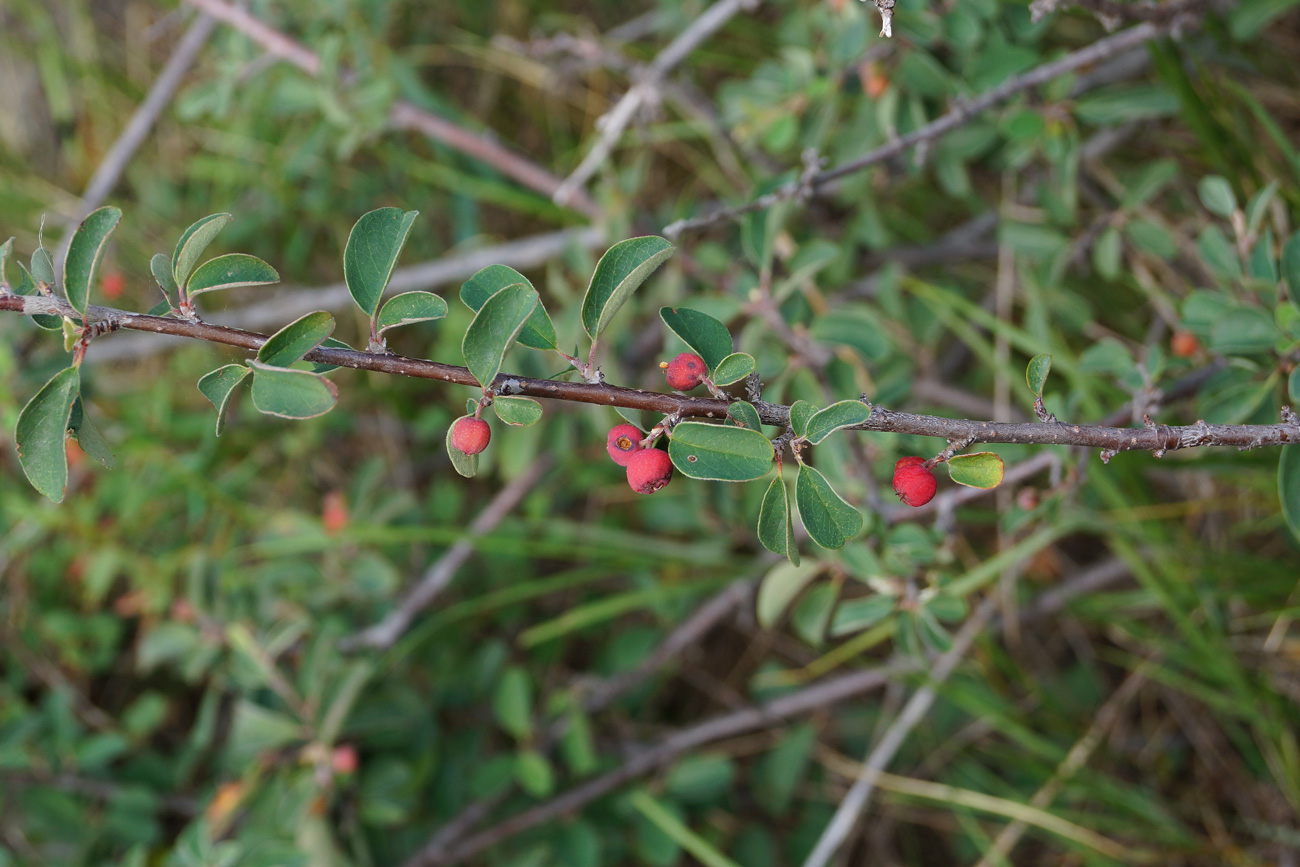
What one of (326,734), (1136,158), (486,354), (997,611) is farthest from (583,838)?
(1136,158)

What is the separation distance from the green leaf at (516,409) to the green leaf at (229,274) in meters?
0.32

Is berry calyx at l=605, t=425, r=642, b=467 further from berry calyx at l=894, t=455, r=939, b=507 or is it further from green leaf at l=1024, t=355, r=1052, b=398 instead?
green leaf at l=1024, t=355, r=1052, b=398

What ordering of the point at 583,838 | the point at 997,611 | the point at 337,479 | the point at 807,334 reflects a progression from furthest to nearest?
1. the point at 337,479
2. the point at 997,611
3. the point at 583,838
4. the point at 807,334

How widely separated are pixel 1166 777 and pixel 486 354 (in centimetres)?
235

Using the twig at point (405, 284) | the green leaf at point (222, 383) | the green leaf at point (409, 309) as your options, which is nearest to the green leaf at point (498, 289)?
the green leaf at point (409, 309)

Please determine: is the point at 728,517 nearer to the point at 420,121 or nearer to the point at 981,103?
the point at 981,103

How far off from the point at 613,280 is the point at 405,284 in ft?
5.70

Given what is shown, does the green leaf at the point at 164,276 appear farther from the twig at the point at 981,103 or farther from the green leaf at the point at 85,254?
the twig at the point at 981,103

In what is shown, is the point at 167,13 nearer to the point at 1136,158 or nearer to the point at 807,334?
the point at 807,334

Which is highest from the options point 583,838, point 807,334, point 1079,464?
point 807,334

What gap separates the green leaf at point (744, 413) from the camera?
1044 mm

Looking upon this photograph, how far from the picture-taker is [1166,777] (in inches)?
95.7

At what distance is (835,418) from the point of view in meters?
1.02

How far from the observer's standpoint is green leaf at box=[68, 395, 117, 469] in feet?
3.58
